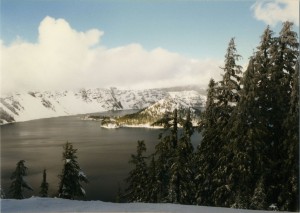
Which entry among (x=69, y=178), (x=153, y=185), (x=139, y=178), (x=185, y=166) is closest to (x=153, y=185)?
(x=153, y=185)

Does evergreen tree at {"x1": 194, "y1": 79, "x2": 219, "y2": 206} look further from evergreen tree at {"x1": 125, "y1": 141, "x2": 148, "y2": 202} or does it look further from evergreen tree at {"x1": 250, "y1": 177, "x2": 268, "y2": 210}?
evergreen tree at {"x1": 125, "y1": 141, "x2": 148, "y2": 202}

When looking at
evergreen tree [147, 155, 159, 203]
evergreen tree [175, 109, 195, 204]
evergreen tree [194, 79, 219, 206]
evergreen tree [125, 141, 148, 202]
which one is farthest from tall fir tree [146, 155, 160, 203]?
evergreen tree [194, 79, 219, 206]

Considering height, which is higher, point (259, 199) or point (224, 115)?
point (224, 115)

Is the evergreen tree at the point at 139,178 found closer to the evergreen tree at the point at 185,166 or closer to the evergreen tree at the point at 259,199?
the evergreen tree at the point at 185,166

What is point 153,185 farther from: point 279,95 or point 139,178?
point 279,95

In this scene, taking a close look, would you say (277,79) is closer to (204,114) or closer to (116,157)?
(204,114)

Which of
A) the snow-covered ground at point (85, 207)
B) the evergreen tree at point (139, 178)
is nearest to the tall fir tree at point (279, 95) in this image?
Answer: the snow-covered ground at point (85, 207)

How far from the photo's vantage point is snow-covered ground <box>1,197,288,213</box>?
1294 centimetres

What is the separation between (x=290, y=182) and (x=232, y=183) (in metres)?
3.70

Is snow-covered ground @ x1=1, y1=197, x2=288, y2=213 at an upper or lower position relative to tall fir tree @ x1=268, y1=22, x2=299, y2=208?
lower

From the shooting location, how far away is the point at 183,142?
2672 cm

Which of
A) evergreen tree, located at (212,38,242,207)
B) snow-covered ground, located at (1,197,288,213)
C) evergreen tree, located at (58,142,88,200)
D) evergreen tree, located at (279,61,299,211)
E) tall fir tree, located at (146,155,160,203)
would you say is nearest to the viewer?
snow-covered ground, located at (1,197,288,213)

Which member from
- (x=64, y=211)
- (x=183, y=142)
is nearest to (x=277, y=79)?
(x=183, y=142)

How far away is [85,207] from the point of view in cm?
1334
